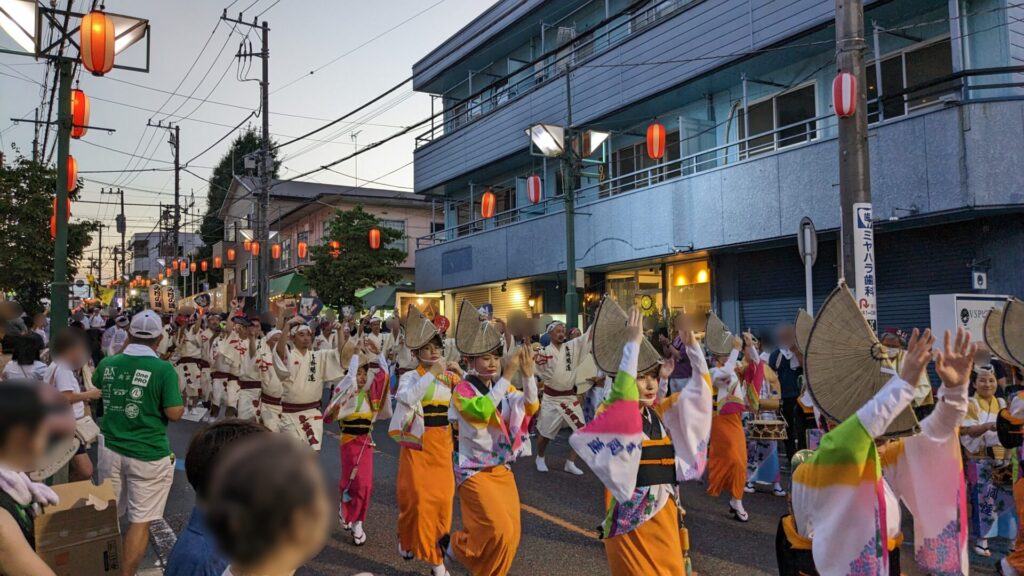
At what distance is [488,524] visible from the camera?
16.4 feet

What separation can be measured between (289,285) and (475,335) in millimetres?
33524

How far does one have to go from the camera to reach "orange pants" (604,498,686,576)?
3736 mm

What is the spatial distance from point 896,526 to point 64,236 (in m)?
8.51

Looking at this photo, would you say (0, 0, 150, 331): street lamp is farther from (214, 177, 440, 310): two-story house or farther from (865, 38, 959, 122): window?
(214, 177, 440, 310): two-story house

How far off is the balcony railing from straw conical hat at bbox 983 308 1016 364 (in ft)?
21.4

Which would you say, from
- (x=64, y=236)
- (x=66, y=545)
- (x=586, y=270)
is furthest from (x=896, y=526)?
(x=586, y=270)

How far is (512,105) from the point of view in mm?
21688

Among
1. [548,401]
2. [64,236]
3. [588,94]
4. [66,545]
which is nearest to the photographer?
[66,545]

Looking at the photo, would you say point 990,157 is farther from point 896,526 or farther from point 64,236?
point 64,236

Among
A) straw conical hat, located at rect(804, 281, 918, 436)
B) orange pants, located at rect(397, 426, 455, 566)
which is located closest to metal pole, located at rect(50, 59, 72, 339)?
orange pants, located at rect(397, 426, 455, 566)

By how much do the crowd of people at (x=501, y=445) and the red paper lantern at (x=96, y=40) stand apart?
3125 millimetres

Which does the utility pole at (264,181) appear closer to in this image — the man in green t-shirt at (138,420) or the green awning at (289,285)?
the green awning at (289,285)

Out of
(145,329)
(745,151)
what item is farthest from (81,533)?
(745,151)

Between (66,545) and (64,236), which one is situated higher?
(64,236)
